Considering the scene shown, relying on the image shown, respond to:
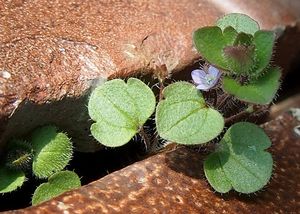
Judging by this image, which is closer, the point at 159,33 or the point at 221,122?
the point at 221,122

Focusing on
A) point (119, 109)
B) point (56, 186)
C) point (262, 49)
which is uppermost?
point (262, 49)

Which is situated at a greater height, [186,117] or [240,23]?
[240,23]

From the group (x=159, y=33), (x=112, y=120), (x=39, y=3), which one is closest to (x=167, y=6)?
(x=159, y=33)

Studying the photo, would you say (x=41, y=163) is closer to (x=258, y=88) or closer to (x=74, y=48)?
(x=74, y=48)

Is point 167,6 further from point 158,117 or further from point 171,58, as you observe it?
point 158,117

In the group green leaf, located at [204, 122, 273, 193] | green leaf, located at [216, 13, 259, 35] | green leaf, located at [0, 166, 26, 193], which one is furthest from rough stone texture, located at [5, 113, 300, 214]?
green leaf, located at [216, 13, 259, 35]

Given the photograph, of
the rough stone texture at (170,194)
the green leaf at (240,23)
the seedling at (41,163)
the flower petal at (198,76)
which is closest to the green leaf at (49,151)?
the seedling at (41,163)

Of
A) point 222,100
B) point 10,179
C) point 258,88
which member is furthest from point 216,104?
point 10,179

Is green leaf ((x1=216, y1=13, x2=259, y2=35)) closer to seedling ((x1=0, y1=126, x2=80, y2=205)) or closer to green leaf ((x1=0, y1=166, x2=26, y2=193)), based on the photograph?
seedling ((x1=0, y1=126, x2=80, y2=205))
